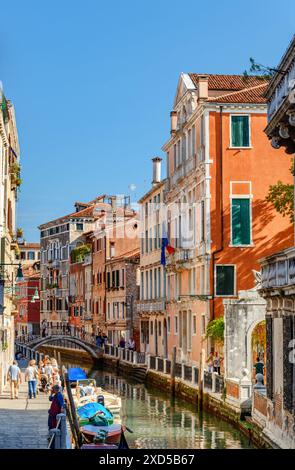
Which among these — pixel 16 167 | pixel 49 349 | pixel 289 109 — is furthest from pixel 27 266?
pixel 289 109

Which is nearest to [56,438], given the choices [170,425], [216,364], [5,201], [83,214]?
[170,425]

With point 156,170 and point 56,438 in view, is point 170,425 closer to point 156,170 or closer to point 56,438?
point 56,438

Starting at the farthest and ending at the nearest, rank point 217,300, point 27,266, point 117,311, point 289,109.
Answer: point 27,266 → point 117,311 → point 217,300 → point 289,109

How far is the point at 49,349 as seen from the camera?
57.4 metres

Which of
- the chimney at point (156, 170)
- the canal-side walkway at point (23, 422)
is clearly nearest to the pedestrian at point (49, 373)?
the canal-side walkway at point (23, 422)

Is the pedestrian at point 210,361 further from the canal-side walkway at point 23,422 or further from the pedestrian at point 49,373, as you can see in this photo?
the canal-side walkway at point 23,422

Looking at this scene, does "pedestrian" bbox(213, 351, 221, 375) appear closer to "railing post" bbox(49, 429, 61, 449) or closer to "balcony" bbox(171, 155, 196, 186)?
"balcony" bbox(171, 155, 196, 186)

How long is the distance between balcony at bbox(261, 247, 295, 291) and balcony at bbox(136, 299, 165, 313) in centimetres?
2202

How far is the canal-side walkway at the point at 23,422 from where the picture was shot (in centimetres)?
1370

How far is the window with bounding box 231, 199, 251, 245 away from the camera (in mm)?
28531

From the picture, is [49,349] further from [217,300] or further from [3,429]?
[3,429]

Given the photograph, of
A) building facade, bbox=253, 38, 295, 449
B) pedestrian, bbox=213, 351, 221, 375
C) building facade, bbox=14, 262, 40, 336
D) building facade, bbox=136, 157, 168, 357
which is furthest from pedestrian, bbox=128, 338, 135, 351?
building facade, bbox=14, 262, 40, 336

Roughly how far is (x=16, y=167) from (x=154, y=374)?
10.3 metres
